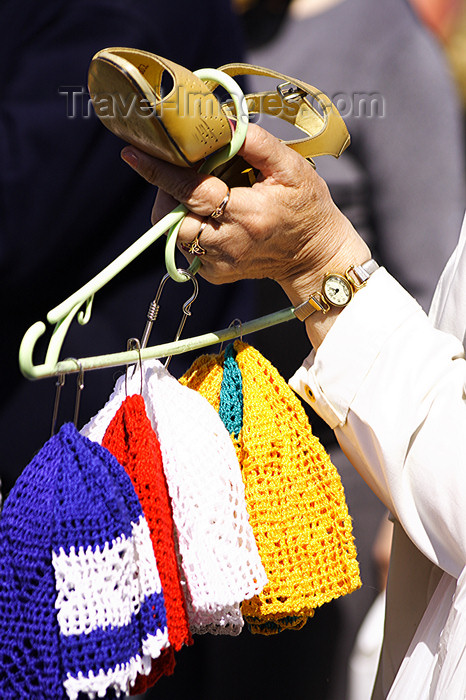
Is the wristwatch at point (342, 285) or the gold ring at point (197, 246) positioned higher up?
the gold ring at point (197, 246)

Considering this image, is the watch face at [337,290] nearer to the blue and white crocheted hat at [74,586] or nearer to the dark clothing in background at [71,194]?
the blue and white crocheted hat at [74,586]

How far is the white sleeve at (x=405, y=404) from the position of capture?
789 millimetres

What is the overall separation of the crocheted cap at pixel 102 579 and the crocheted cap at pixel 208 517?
7 cm

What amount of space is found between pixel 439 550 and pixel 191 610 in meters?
0.32

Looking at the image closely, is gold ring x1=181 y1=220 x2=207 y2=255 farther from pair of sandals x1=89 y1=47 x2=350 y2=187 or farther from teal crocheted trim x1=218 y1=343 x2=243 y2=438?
teal crocheted trim x1=218 y1=343 x2=243 y2=438

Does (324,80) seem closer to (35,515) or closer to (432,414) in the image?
(432,414)

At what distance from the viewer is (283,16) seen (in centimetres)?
147

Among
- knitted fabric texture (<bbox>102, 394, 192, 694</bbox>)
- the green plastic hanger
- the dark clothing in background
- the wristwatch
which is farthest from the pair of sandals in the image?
the dark clothing in background

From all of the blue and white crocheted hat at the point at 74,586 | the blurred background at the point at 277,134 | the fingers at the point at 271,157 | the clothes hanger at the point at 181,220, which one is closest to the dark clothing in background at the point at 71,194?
the blurred background at the point at 277,134

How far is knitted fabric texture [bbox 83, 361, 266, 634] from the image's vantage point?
0.74 m

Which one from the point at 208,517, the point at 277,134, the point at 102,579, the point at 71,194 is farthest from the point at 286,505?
the point at 277,134

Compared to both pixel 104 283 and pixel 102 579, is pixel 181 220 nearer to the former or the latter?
pixel 104 283

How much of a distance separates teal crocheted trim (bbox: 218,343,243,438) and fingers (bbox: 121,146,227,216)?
236mm

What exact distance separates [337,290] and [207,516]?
33 centimetres
